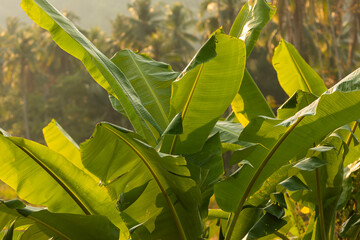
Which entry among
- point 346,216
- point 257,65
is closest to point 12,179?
point 346,216

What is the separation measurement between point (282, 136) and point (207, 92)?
44cm

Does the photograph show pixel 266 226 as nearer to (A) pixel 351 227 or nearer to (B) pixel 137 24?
(A) pixel 351 227

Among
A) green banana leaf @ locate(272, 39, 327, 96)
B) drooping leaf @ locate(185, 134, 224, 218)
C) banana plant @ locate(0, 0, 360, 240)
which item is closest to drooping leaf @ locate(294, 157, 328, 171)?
banana plant @ locate(0, 0, 360, 240)

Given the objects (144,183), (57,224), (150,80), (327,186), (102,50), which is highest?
(150,80)

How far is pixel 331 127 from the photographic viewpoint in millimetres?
2314

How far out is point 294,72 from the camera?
324cm

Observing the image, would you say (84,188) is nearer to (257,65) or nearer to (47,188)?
(47,188)

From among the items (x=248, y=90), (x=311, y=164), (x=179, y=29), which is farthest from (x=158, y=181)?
(x=179, y=29)

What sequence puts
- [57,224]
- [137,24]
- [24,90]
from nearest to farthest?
[57,224], [24,90], [137,24]

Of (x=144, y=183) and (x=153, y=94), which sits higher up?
(x=153, y=94)

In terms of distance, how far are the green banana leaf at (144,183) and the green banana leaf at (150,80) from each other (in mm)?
509

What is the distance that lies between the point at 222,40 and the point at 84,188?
1001 millimetres

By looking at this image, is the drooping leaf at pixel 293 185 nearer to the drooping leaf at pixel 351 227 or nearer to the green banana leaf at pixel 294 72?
the drooping leaf at pixel 351 227

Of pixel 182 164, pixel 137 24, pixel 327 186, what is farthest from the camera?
pixel 137 24
